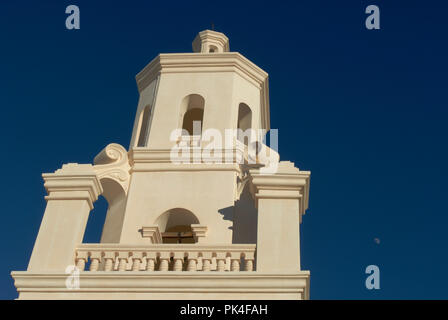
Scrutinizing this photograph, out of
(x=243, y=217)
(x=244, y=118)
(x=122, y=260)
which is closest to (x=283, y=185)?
(x=243, y=217)

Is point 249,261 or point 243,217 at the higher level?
point 243,217

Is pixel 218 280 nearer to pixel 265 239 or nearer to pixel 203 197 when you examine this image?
pixel 265 239

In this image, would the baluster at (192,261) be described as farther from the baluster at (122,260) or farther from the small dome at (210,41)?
the small dome at (210,41)

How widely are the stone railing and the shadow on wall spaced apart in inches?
75.7

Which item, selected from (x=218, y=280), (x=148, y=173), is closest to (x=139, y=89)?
(x=148, y=173)

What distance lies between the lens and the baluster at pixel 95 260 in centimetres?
1602

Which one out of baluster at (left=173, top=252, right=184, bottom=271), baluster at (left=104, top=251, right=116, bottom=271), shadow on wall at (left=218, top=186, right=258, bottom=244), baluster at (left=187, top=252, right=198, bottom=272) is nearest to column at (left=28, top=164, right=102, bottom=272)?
baluster at (left=104, top=251, right=116, bottom=271)

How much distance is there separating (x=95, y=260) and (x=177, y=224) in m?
3.70

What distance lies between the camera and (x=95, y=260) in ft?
53.0

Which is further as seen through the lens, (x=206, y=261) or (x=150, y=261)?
(x=150, y=261)

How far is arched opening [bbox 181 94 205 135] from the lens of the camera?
22.3 metres

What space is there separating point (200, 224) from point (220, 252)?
2602mm

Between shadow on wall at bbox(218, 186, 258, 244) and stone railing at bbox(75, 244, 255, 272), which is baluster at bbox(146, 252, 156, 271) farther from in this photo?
shadow on wall at bbox(218, 186, 258, 244)

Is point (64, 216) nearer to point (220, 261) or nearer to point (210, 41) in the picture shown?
point (220, 261)
